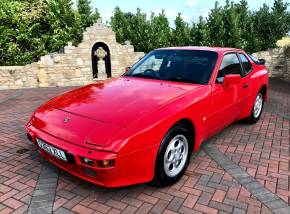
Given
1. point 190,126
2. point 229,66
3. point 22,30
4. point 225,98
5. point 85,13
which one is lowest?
point 190,126

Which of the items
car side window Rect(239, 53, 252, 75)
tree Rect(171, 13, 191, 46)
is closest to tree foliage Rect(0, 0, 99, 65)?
tree Rect(171, 13, 191, 46)

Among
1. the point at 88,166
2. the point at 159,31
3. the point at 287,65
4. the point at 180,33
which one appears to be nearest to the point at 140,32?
the point at 159,31

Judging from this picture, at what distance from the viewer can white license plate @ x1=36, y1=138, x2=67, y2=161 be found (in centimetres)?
304

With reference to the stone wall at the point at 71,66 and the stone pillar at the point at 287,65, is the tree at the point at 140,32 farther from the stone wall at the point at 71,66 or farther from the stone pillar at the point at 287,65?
the stone pillar at the point at 287,65

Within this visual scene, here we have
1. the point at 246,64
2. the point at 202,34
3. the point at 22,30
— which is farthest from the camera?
the point at 202,34

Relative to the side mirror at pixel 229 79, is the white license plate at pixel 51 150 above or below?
below

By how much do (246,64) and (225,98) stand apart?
1399 mm

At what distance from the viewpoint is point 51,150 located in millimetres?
3176

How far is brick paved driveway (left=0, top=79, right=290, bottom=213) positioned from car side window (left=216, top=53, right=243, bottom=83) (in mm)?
1170

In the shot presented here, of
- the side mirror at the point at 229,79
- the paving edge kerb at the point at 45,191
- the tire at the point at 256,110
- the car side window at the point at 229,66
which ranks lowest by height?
the paving edge kerb at the point at 45,191

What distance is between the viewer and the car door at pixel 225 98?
416 cm

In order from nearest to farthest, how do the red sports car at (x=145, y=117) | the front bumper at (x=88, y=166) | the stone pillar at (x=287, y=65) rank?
the front bumper at (x=88, y=166)
the red sports car at (x=145, y=117)
the stone pillar at (x=287, y=65)

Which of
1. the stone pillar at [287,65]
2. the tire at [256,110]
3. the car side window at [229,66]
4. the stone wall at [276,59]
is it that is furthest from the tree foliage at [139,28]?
the car side window at [229,66]

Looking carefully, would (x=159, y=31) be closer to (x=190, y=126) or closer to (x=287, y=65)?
(x=287, y=65)
